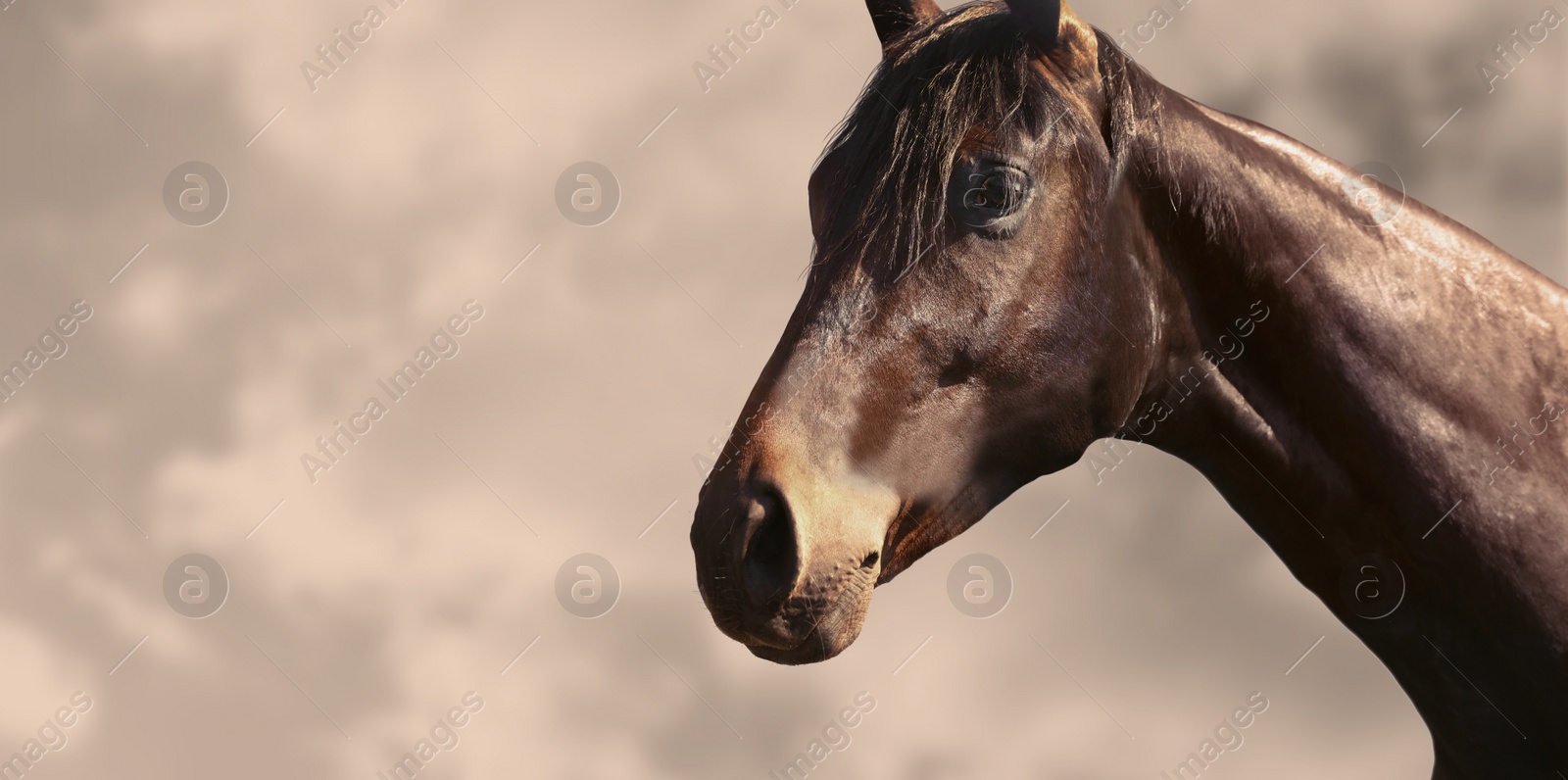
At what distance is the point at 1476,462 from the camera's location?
2.37m

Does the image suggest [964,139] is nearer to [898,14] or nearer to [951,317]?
[951,317]

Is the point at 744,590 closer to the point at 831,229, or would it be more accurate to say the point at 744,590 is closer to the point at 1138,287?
the point at 831,229

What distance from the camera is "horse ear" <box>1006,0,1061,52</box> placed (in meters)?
2.51

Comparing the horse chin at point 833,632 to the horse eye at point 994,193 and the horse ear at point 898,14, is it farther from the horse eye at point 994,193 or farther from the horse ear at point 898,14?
the horse ear at point 898,14

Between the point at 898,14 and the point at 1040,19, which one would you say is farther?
the point at 898,14

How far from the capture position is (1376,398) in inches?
94.0

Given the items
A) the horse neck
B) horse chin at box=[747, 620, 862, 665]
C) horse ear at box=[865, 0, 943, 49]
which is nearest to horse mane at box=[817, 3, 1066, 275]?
the horse neck

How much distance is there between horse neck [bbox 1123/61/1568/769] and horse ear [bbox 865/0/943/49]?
762mm

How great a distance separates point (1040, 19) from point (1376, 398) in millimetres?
1066

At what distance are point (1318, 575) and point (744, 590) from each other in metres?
1.28

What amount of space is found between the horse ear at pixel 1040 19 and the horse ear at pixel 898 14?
0.52 meters
